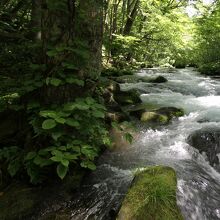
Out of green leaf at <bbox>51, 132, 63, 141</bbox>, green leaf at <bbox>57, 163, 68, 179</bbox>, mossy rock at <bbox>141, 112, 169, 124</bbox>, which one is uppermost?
green leaf at <bbox>51, 132, 63, 141</bbox>

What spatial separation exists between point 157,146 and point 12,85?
2.48 metres

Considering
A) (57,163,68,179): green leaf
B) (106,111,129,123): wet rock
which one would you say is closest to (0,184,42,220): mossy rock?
(57,163,68,179): green leaf

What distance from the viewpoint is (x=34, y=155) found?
9.67 ft

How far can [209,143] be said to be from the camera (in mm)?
4711

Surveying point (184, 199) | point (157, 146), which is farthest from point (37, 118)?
point (157, 146)

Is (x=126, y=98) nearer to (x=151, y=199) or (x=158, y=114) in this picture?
(x=158, y=114)

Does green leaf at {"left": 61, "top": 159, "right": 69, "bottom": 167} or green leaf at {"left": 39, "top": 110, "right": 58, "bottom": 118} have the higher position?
green leaf at {"left": 39, "top": 110, "right": 58, "bottom": 118}

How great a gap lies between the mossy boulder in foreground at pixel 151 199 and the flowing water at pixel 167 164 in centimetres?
29

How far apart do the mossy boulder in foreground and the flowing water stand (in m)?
0.29

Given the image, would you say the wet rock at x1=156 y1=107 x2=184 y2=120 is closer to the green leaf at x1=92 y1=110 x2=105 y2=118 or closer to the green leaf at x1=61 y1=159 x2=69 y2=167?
the green leaf at x1=92 y1=110 x2=105 y2=118

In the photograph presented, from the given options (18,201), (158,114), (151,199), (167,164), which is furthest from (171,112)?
(18,201)

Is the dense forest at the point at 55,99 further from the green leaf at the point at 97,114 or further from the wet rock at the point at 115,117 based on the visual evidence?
the wet rock at the point at 115,117

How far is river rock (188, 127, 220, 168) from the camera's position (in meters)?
4.46

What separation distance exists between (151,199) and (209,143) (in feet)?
7.56
